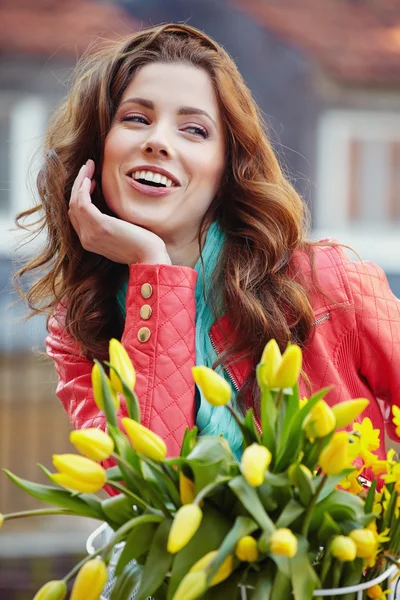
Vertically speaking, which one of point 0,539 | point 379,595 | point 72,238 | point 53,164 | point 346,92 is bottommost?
point 0,539

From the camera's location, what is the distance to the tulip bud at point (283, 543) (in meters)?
0.74

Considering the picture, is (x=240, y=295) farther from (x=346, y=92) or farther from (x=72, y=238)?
(x=346, y=92)

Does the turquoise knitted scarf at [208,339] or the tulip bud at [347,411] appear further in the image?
the turquoise knitted scarf at [208,339]

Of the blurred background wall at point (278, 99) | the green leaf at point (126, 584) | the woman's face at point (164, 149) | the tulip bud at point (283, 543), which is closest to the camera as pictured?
the tulip bud at point (283, 543)

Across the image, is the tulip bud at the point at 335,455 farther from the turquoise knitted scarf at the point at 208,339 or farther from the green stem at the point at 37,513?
the turquoise knitted scarf at the point at 208,339

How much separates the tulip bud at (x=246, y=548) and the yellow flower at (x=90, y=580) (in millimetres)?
111

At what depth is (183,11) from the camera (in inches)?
217

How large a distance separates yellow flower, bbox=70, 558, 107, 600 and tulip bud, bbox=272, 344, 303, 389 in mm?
209

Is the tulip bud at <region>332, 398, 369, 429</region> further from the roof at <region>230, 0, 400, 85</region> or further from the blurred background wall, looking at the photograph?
the roof at <region>230, 0, 400, 85</region>

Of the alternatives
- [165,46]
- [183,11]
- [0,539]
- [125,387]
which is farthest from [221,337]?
[183,11]

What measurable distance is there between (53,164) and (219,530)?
2.87ft

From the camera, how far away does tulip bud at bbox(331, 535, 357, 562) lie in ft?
2.58

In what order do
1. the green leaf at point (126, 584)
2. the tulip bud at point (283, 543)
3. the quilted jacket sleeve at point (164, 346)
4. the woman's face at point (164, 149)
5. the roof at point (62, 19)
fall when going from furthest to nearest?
1. the roof at point (62, 19)
2. the woman's face at point (164, 149)
3. the quilted jacket sleeve at point (164, 346)
4. the green leaf at point (126, 584)
5. the tulip bud at point (283, 543)

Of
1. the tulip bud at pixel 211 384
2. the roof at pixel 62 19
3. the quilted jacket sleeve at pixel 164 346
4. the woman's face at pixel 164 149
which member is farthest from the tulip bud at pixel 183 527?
the roof at pixel 62 19
